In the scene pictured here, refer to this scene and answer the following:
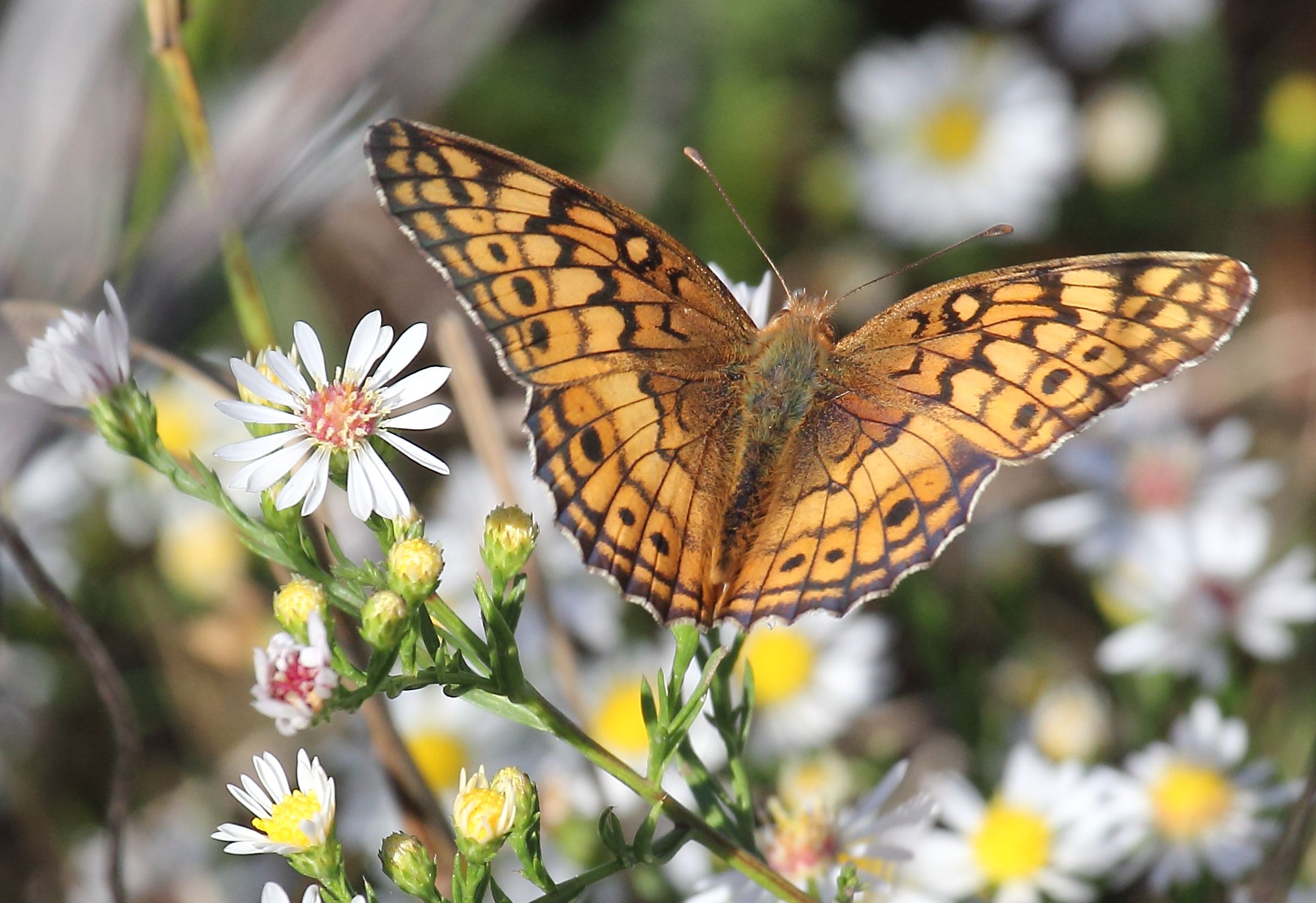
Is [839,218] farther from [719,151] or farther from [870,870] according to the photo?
[870,870]

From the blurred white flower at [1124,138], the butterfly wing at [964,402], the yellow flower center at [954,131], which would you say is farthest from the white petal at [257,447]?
the yellow flower center at [954,131]

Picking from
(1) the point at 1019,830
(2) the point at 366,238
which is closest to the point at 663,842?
(1) the point at 1019,830

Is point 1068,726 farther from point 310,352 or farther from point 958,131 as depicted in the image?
point 958,131

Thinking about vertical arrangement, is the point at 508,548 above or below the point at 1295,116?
below

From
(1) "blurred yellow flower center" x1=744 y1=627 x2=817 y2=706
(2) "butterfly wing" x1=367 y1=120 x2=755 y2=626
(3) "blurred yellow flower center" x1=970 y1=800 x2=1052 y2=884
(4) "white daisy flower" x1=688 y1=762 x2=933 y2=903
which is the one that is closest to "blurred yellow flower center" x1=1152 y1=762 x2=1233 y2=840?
(3) "blurred yellow flower center" x1=970 y1=800 x2=1052 y2=884

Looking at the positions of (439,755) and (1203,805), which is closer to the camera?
(1203,805)

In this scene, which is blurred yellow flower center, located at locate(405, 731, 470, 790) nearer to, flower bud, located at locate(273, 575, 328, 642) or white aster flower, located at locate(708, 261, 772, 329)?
white aster flower, located at locate(708, 261, 772, 329)

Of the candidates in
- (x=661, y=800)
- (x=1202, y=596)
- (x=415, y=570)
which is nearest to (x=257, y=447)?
(x=415, y=570)
